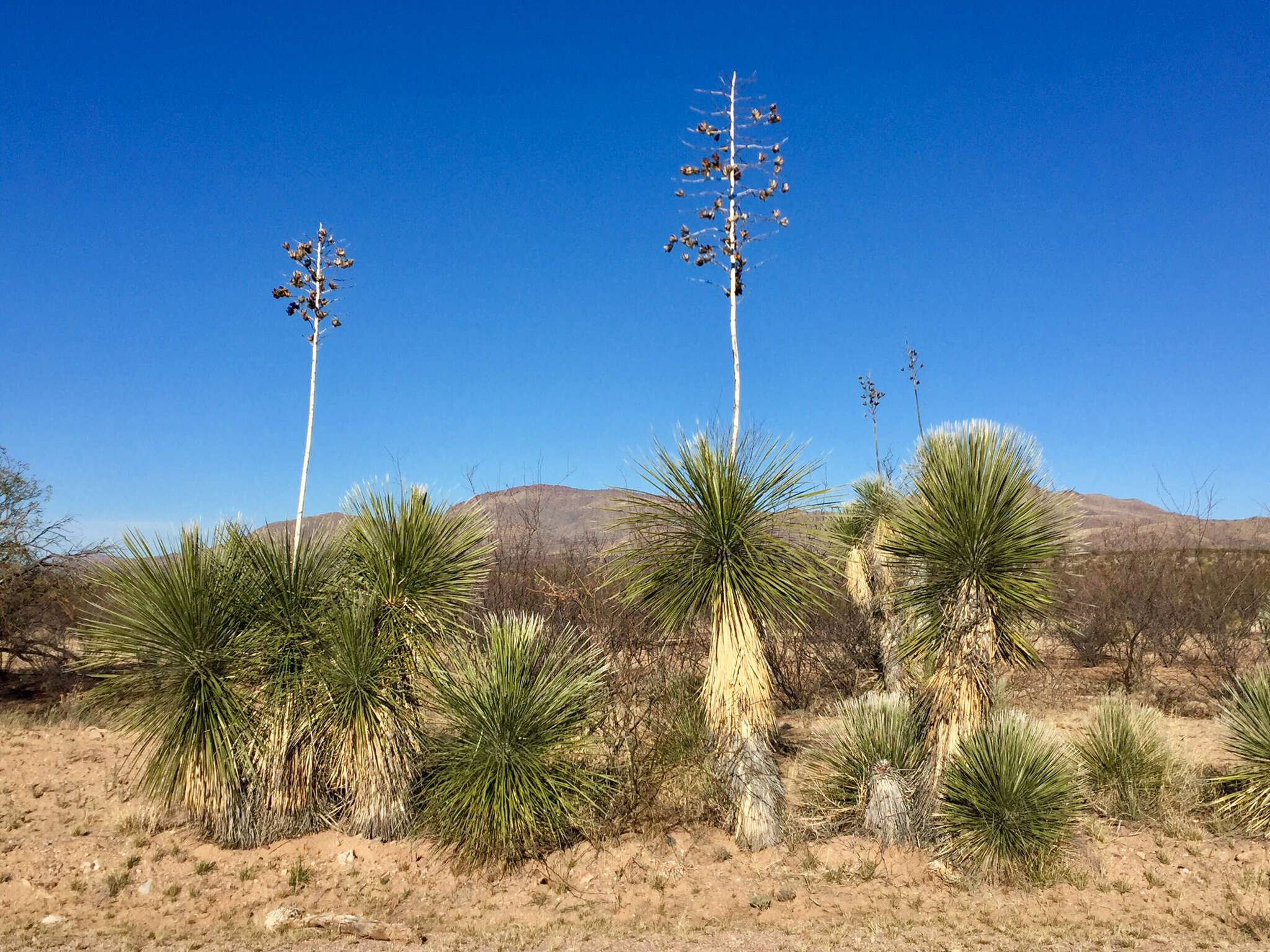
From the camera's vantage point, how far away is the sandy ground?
6.53m

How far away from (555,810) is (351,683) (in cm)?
247

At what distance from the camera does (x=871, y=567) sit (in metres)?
14.7

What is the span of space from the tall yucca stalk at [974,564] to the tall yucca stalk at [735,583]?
112 cm

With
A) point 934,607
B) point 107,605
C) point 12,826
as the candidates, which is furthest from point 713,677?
point 12,826

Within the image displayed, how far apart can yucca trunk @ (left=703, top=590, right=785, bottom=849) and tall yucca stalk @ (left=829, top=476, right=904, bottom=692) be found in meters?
4.84

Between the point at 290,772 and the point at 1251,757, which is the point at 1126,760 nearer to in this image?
the point at 1251,757

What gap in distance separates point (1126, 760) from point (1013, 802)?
3.10m

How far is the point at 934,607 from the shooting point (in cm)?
790

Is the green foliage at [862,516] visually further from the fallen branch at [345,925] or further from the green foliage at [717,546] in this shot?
the fallen branch at [345,925]

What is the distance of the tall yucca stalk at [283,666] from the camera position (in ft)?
27.7

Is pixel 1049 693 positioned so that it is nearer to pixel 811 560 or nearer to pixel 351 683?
pixel 811 560

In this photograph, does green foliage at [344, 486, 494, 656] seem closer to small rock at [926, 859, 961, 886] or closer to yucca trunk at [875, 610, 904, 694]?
small rock at [926, 859, 961, 886]

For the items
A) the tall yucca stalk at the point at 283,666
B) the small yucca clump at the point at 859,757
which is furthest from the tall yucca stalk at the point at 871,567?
the tall yucca stalk at the point at 283,666

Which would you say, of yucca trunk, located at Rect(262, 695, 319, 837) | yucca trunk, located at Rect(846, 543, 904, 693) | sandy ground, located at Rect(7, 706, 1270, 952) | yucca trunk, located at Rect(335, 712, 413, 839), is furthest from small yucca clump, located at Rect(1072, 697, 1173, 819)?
yucca trunk, located at Rect(262, 695, 319, 837)
